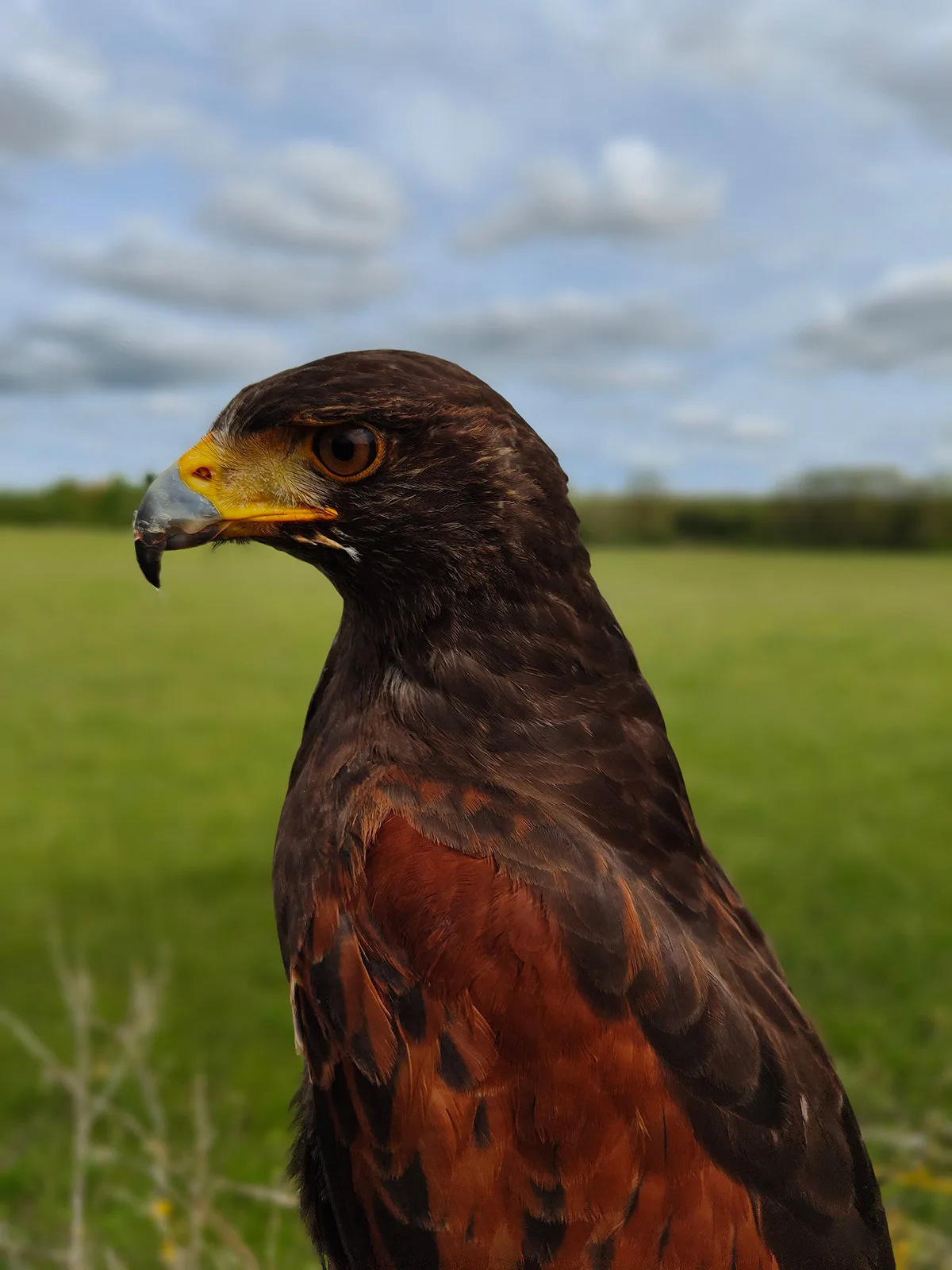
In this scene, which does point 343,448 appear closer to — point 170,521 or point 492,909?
point 170,521

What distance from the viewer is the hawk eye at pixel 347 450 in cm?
237

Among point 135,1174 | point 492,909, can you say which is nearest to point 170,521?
point 492,909

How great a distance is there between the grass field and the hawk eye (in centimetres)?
83

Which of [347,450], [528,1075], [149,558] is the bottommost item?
[528,1075]

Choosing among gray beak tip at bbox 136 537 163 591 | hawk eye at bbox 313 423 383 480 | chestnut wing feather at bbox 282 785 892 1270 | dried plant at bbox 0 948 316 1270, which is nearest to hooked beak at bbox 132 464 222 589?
gray beak tip at bbox 136 537 163 591

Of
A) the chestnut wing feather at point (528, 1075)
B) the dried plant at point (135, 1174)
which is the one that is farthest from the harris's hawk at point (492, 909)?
the dried plant at point (135, 1174)

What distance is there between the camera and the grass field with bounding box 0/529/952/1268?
23.7 ft

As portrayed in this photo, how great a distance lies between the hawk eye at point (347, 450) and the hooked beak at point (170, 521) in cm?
28

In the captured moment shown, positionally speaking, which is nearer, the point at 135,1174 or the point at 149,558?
the point at 149,558

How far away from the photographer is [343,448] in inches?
94.0

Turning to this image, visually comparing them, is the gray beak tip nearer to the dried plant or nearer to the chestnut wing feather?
the chestnut wing feather

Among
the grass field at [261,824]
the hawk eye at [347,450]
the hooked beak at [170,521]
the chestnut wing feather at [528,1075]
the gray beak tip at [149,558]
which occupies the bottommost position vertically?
the grass field at [261,824]

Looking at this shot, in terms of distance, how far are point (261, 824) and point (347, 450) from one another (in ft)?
32.5

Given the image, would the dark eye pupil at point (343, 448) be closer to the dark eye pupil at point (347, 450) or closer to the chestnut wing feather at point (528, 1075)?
the dark eye pupil at point (347, 450)
